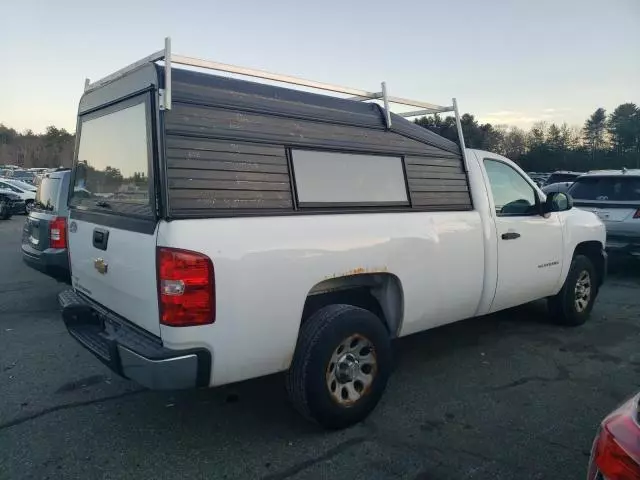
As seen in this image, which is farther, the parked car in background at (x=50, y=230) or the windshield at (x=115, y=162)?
the parked car in background at (x=50, y=230)

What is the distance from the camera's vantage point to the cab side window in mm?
4668

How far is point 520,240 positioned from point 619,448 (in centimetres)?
333

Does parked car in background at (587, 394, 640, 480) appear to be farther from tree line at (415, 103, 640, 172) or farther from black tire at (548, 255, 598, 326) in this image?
tree line at (415, 103, 640, 172)

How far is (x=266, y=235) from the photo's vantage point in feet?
9.53

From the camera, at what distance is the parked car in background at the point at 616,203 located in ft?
26.9

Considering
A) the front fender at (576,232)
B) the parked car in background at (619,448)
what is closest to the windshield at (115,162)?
the parked car in background at (619,448)

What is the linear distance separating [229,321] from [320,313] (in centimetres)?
71

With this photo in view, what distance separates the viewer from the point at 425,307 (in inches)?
153

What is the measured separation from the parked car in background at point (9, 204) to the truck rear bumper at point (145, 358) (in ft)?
61.1

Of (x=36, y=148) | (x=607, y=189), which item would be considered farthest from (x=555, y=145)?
(x=36, y=148)

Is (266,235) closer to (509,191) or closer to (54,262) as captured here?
(509,191)

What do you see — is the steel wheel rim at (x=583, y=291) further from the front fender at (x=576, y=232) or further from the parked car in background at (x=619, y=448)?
the parked car in background at (x=619, y=448)

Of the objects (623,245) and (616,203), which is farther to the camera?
Result: (616,203)

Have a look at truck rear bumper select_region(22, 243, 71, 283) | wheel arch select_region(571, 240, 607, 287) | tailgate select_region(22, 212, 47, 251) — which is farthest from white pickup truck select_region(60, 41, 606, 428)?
tailgate select_region(22, 212, 47, 251)
